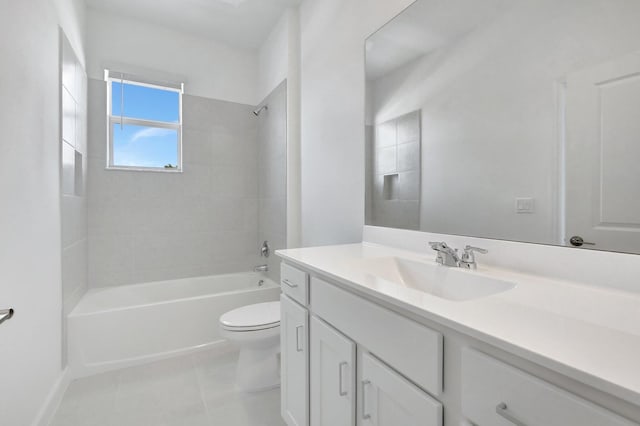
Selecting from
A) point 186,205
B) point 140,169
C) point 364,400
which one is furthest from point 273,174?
point 364,400

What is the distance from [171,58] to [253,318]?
101 inches

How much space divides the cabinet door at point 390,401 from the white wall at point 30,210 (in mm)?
1336

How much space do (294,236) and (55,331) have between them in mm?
1658

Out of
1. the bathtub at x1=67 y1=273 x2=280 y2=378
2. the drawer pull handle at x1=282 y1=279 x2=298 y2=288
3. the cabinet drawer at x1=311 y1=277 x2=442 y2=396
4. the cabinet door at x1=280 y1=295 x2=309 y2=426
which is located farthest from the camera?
the bathtub at x1=67 y1=273 x2=280 y2=378

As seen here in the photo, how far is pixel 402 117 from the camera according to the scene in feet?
5.03

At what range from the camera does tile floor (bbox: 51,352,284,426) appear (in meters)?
1.61

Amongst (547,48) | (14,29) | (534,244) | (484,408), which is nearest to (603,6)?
(547,48)

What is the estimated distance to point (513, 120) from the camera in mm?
1062

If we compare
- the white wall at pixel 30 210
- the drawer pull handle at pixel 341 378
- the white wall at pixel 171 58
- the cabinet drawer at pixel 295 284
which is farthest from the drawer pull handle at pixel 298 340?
the white wall at pixel 171 58

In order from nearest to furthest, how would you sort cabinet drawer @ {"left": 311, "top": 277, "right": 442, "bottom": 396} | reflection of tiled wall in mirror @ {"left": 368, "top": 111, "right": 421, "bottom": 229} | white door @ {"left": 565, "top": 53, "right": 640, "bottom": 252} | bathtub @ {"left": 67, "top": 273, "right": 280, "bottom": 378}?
cabinet drawer @ {"left": 311, "top": 277, "right": 442, "bottom": 396}
white door @ {"left": 565, "top": 53, "right": 640, "bottom": 252}
reflection of tiled wall in mirror @ {"left": 368, "top": 111, "right": 421, "bottom": 229}
bathtub @ {"left": 67, "top": 273, "right": 280, "bottom": 378}

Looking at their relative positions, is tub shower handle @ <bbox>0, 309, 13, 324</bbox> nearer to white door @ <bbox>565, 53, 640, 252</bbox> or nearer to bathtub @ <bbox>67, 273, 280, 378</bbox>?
bathtub @ <bbox>67, 273, 280, 378</bbox>

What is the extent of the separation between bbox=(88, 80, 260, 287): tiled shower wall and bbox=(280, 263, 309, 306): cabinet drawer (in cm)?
196

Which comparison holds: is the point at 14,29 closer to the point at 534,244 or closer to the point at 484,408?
the point at 484,408

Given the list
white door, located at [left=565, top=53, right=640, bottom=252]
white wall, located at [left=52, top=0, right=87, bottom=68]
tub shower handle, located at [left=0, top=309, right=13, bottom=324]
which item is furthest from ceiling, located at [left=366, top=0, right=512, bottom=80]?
white wall, located at [left=52, top=0, right=87, bottom=68]
